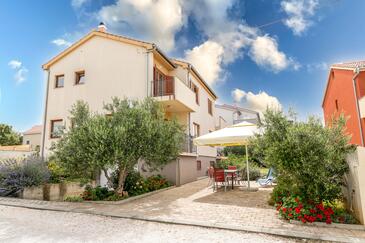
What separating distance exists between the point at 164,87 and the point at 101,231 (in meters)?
10.4

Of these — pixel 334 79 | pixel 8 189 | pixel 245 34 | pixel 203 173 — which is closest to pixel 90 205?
pixel 8 189

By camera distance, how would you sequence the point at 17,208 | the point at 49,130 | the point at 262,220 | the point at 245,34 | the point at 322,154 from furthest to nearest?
the point at 49,130
the point at 245,34
the point at 17,208
the point at 262,220
the point at 322,154

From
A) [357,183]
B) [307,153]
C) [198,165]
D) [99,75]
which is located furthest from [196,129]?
[357,183]

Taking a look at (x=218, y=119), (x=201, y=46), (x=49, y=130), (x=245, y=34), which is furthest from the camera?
(x=218, y=119)

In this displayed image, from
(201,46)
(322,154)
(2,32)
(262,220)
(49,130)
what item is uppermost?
(201,46)

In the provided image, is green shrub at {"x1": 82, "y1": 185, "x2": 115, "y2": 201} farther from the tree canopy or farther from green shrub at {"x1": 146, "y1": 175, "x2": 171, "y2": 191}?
the tree canopy

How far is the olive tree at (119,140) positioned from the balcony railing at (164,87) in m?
4.12

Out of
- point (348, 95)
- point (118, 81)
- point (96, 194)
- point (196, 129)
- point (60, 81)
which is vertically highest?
point (60, 81)

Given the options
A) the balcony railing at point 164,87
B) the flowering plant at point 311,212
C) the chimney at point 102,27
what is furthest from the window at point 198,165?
the chimney at point 102,27

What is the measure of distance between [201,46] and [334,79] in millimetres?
11433

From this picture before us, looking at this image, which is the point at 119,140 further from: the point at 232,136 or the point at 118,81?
the point at 118,81

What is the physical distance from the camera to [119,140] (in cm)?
893

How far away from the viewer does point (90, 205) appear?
903 centimetres

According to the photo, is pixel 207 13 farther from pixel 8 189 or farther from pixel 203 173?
pixel 8 189
